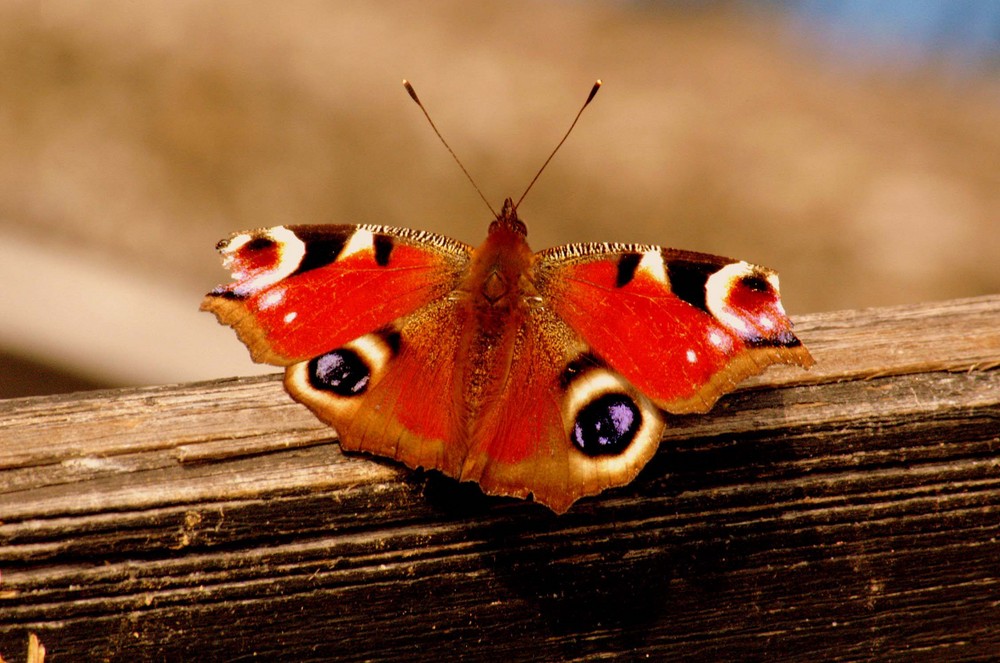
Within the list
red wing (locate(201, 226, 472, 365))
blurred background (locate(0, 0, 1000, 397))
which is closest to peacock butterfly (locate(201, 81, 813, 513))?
red wing (locate(201, 226, 472, 365))

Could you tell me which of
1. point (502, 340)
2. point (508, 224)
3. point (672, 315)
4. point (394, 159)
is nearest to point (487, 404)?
point (502, 340)

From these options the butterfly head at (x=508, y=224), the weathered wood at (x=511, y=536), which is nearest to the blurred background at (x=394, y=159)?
the butterfly head at (x=508, y=224)

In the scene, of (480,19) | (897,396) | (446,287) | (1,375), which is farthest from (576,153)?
(897,396)

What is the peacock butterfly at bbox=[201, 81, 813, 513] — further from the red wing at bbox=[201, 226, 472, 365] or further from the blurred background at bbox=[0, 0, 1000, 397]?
the blurred background at bbox=[0, 0, 1000, 397]

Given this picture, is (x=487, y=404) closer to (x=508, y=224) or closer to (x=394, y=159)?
(x=508, y=224)

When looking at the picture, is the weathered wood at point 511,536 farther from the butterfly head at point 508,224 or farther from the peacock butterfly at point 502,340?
the butterfly head at point 508,224

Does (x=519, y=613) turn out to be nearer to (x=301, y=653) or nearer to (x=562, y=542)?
(x=562, y=542)
